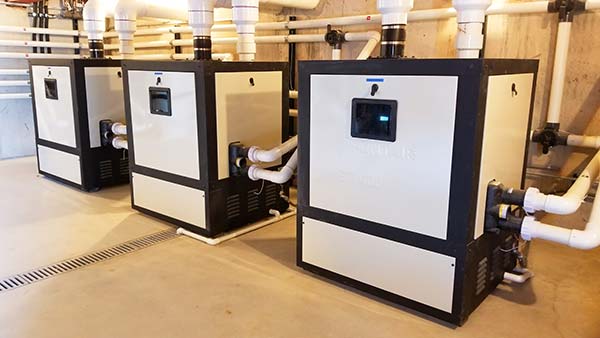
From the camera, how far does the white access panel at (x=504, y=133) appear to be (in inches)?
72.9

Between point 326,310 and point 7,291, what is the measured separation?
1.54m

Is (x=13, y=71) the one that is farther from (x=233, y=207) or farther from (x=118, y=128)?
(x=233, y=207)

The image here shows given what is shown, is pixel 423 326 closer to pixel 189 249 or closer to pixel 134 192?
pixel 189 249

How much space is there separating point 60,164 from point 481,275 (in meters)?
3.67

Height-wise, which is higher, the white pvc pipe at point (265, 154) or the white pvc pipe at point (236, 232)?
the white pvc pipe at point (265, 154)

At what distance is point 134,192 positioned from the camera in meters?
3.42

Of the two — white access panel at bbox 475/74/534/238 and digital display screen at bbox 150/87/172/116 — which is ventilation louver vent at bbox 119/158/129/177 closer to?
digital display screen at bbox 150/87/172/116

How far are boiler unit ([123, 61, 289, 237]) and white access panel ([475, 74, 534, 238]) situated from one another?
1557 millimetres

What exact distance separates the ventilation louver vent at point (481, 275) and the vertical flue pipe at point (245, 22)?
197cm

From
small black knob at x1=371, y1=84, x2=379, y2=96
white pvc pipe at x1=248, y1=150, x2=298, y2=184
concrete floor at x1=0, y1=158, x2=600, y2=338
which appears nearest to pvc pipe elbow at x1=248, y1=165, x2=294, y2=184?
white pvc pipe at x1=248, y1=150, x2=298, y2=184

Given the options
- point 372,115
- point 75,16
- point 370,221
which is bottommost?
point 370,221

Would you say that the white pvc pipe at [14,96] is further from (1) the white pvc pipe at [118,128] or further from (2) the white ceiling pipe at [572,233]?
(2) the white ceiling pipe at [572,233]

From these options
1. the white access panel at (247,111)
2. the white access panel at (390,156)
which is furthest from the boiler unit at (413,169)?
the white access panel at (247,111)

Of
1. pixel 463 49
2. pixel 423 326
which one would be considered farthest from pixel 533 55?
pixel 423 326
